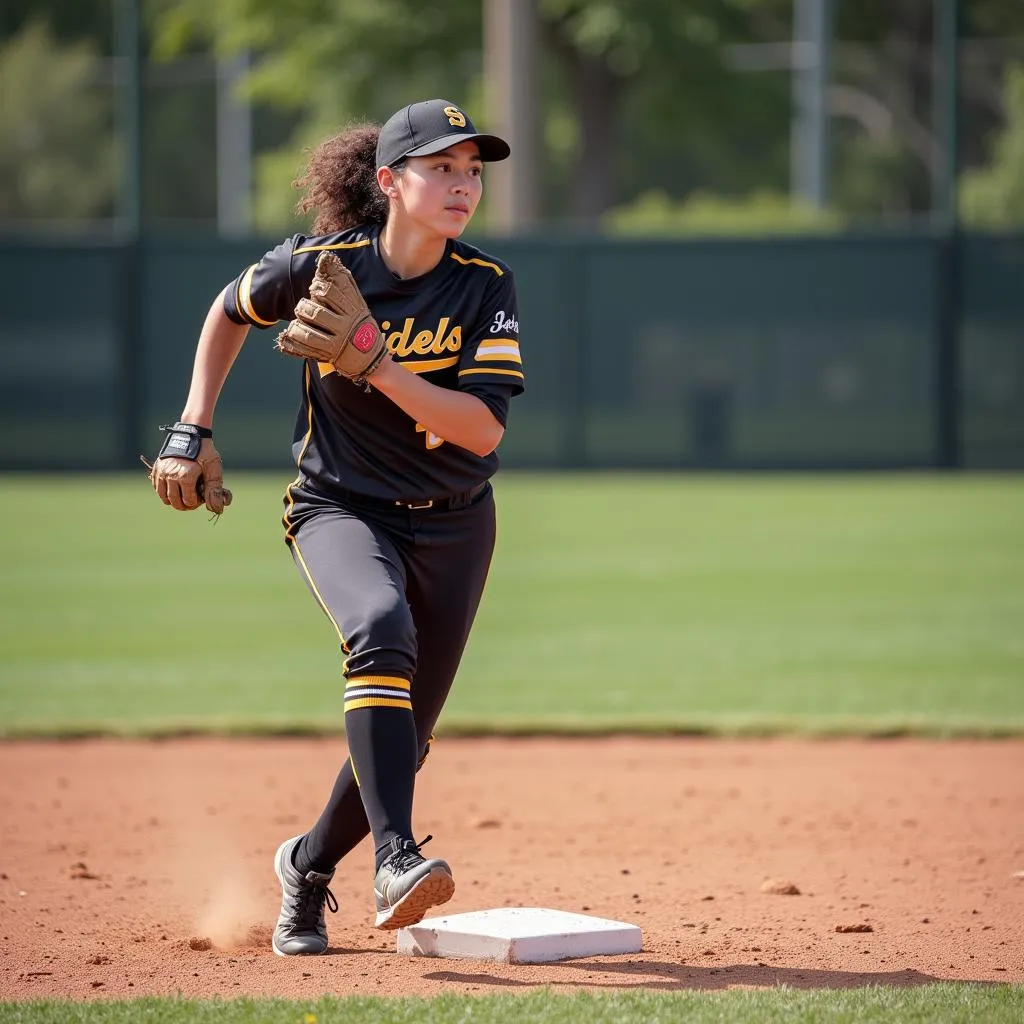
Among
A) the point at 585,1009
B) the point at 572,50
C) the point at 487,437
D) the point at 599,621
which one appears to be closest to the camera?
the point at 585,1009

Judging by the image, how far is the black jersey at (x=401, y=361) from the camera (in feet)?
11.9

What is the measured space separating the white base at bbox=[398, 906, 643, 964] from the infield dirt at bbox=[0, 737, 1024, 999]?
4 centimetres

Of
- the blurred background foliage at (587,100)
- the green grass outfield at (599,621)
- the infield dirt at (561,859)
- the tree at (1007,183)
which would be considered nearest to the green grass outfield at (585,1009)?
the infield dirt at (561,859)

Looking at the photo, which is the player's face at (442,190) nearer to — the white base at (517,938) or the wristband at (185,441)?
the wristband at (185,441)

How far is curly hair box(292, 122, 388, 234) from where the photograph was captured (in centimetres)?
385

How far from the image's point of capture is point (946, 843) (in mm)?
5074

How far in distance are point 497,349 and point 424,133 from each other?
18.8 inches

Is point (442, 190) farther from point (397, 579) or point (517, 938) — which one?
point (517, 938)

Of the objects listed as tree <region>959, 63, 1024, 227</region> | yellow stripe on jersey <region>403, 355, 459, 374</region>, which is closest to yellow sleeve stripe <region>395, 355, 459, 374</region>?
yellow stripe on jersey <region>403, 355, 459, 374</region>

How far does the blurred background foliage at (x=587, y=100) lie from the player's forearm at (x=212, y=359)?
Answer: 15.7 m

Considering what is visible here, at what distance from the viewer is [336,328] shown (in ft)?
11.1

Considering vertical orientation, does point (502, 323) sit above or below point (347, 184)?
below

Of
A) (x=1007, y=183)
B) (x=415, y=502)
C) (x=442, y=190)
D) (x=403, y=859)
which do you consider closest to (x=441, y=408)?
(x=415, y=502)

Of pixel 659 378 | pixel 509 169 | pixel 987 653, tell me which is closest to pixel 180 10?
pixel 509 169
